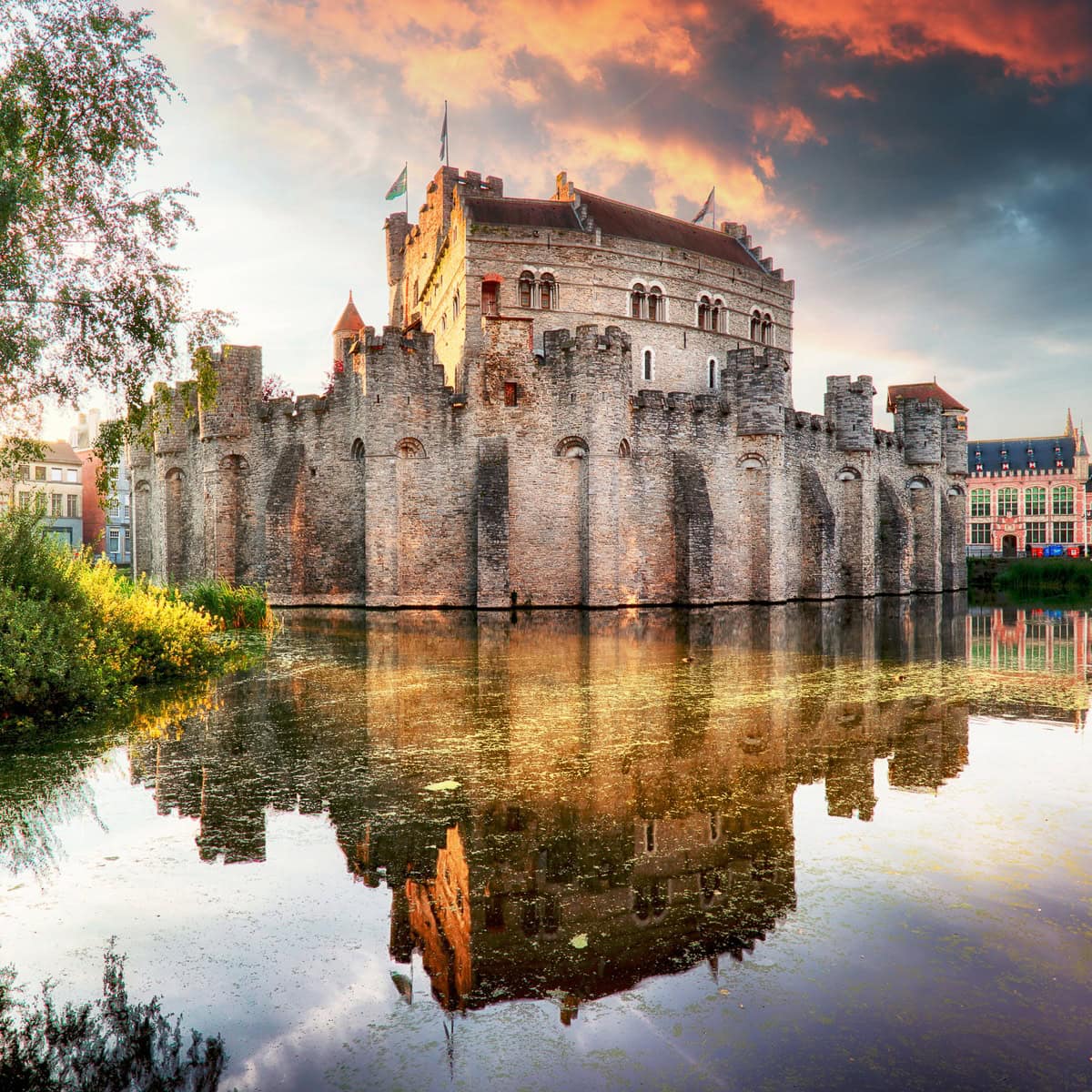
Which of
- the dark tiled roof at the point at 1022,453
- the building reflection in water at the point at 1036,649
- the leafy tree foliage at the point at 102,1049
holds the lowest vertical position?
the building reflection in water at the point at 1036,649

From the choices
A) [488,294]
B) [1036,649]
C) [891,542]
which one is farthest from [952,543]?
[1036,649]

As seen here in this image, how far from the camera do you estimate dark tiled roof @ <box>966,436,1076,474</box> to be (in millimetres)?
73625

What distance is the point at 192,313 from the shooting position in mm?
13656

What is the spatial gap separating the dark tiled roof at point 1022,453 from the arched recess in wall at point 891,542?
155 feet

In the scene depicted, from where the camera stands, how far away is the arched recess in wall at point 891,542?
109 feet

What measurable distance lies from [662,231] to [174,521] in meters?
25.4

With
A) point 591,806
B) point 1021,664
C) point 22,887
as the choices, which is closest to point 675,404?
point 1021,664

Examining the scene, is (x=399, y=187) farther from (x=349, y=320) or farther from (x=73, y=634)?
(x=73, y=634)

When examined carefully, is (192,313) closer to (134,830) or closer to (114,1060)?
(134,830)

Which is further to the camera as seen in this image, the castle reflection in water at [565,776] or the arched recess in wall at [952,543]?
the arched recess in wall at [952,543]

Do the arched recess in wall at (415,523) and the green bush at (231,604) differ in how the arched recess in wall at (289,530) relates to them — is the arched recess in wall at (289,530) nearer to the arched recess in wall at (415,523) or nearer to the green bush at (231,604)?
the arched recess in wall at (415,523)

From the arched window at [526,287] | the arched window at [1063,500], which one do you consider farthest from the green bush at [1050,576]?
the arched window at [1063,500]

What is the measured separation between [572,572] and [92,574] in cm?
1560

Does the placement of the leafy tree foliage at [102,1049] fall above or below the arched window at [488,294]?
below
